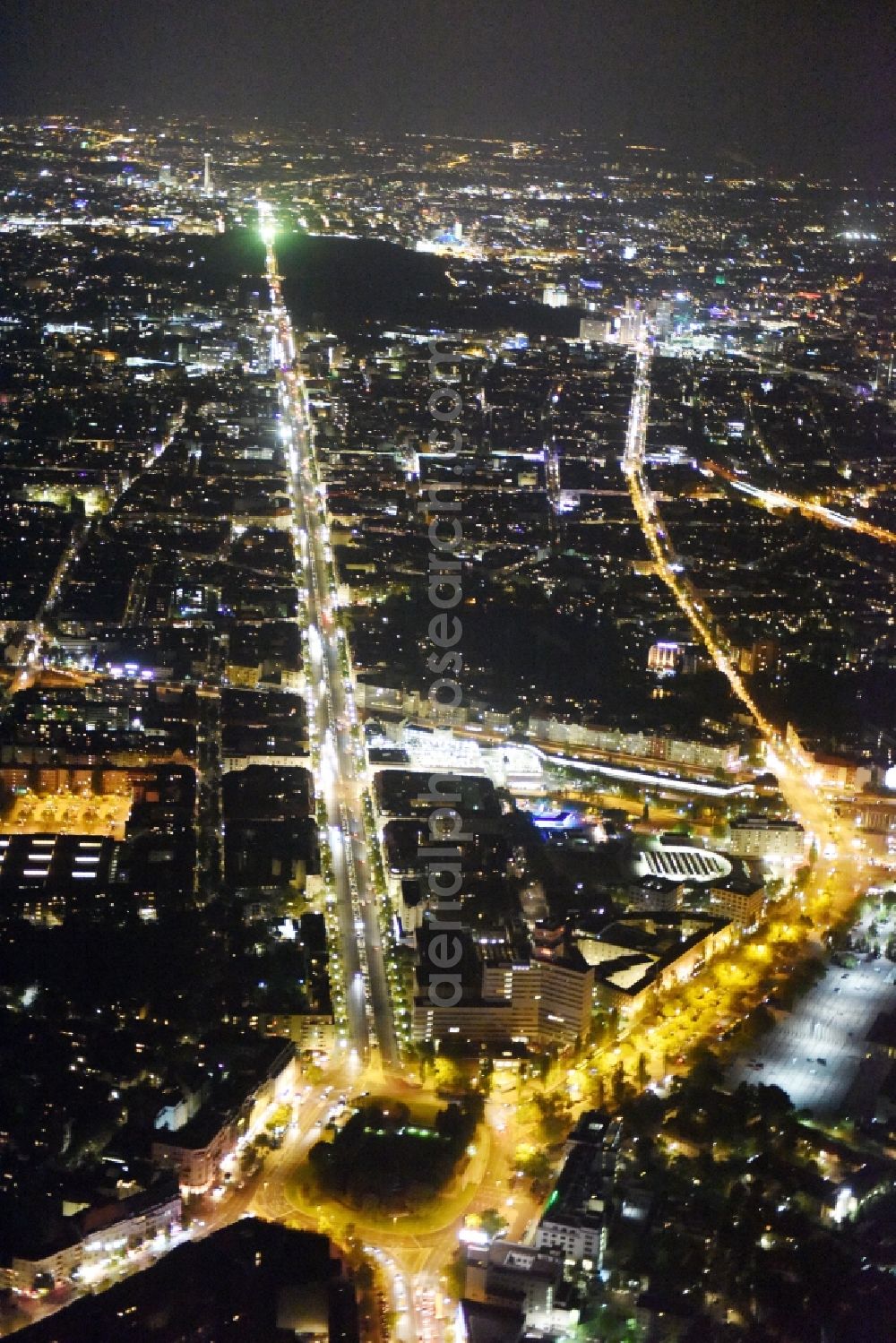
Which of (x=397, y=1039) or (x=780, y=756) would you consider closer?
(x=397, y=1039)

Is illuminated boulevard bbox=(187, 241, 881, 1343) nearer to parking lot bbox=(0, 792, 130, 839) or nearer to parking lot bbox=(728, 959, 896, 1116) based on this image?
parking lot bbox=(728, 959, 896, 1116)

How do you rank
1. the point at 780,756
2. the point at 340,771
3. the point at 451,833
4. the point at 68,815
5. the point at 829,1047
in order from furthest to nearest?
the point at 780,756 → the point at 340,771 → the point at 68,815 → the point at 451,833 → the point at 829,1047

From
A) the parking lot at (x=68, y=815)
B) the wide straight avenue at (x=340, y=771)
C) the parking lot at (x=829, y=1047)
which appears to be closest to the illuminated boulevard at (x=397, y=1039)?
the wide straight avenue at (x=340, y=771)

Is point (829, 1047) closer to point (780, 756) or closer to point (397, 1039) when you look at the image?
point (397, 1039)

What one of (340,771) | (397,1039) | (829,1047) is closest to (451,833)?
(340,771)

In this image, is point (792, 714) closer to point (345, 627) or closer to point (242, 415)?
point (345, 627)

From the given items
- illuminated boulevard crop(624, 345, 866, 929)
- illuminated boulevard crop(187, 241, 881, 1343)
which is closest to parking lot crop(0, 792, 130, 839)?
illuminated boulevard crop(187, 241, 881, 1343)

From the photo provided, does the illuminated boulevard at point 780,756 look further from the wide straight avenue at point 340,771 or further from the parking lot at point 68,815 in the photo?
the parking lot at point 68,815

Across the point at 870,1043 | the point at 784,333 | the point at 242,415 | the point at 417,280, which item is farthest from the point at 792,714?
the point at 417,280
